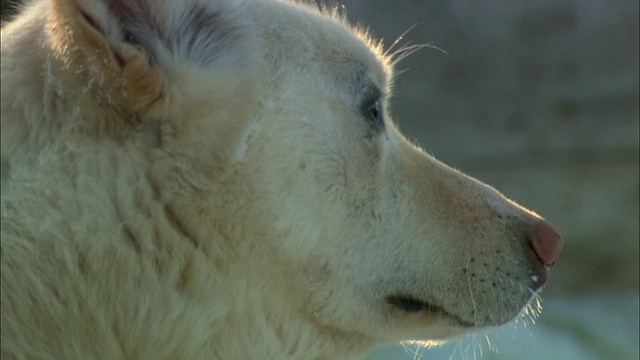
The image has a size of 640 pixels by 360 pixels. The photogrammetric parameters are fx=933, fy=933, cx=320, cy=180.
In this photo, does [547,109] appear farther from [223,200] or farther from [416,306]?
[223,200]

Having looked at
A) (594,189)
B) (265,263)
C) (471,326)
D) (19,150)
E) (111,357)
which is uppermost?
(594,189)

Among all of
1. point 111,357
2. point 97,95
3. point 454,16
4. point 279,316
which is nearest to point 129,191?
point 97,95

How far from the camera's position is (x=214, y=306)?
2.27m

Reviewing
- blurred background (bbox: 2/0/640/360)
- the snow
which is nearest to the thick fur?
the snow

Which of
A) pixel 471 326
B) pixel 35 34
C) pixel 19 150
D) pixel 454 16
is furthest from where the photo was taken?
pixel 454 16

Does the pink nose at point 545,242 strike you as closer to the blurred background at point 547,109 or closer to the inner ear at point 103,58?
the inner ear at point 103,58

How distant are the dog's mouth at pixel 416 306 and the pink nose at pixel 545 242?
29 centimetres

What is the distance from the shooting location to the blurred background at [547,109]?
6.45m

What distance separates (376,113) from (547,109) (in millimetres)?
4407

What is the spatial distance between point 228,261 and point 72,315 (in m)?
0.40

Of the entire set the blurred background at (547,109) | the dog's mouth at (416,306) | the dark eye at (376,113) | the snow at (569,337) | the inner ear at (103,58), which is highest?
the blurred background at (547,109)

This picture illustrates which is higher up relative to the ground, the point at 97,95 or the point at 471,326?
the point at 471,326

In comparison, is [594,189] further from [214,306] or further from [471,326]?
[214,306]

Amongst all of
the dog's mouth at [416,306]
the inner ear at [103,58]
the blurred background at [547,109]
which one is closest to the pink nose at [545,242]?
the dog's mouth at [416,306]
